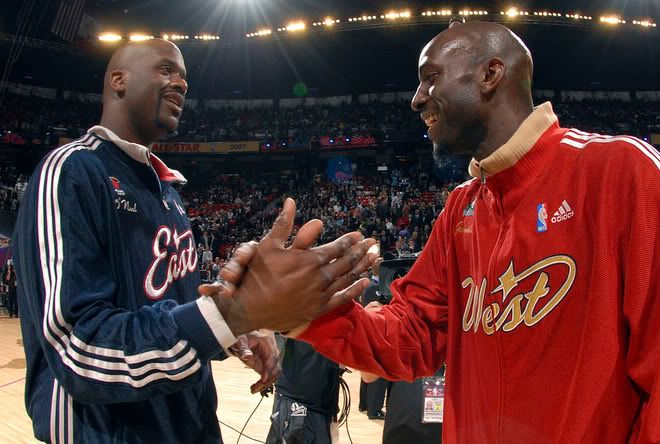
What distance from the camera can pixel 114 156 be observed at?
1.74 metres


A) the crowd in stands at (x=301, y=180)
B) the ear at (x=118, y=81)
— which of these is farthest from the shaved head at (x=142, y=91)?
the crowd in stands at (x=301, y=180)

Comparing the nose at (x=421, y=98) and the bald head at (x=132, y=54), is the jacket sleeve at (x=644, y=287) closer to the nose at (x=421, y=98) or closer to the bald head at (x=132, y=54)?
the nose at (x=421, y=98)

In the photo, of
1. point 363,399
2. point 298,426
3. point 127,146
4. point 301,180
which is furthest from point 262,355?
point 301,180

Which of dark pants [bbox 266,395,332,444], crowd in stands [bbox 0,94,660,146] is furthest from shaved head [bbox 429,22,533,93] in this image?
crowd in stands [bbox 0,94,660,146]

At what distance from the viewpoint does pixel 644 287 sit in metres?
1.19

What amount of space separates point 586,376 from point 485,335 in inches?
12.6

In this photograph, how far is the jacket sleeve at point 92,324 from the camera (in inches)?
48.3

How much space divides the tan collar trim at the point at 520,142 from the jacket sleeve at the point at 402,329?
0.35 meters

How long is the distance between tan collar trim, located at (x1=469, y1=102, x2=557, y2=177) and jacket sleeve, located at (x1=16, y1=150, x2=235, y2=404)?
0.92m

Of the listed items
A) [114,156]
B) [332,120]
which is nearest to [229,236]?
[332,120]

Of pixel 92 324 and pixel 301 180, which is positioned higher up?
pixel 301 180

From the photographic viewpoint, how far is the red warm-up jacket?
1.24m

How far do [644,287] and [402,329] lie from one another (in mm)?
777

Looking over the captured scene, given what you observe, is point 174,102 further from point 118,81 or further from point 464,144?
point 464,144
